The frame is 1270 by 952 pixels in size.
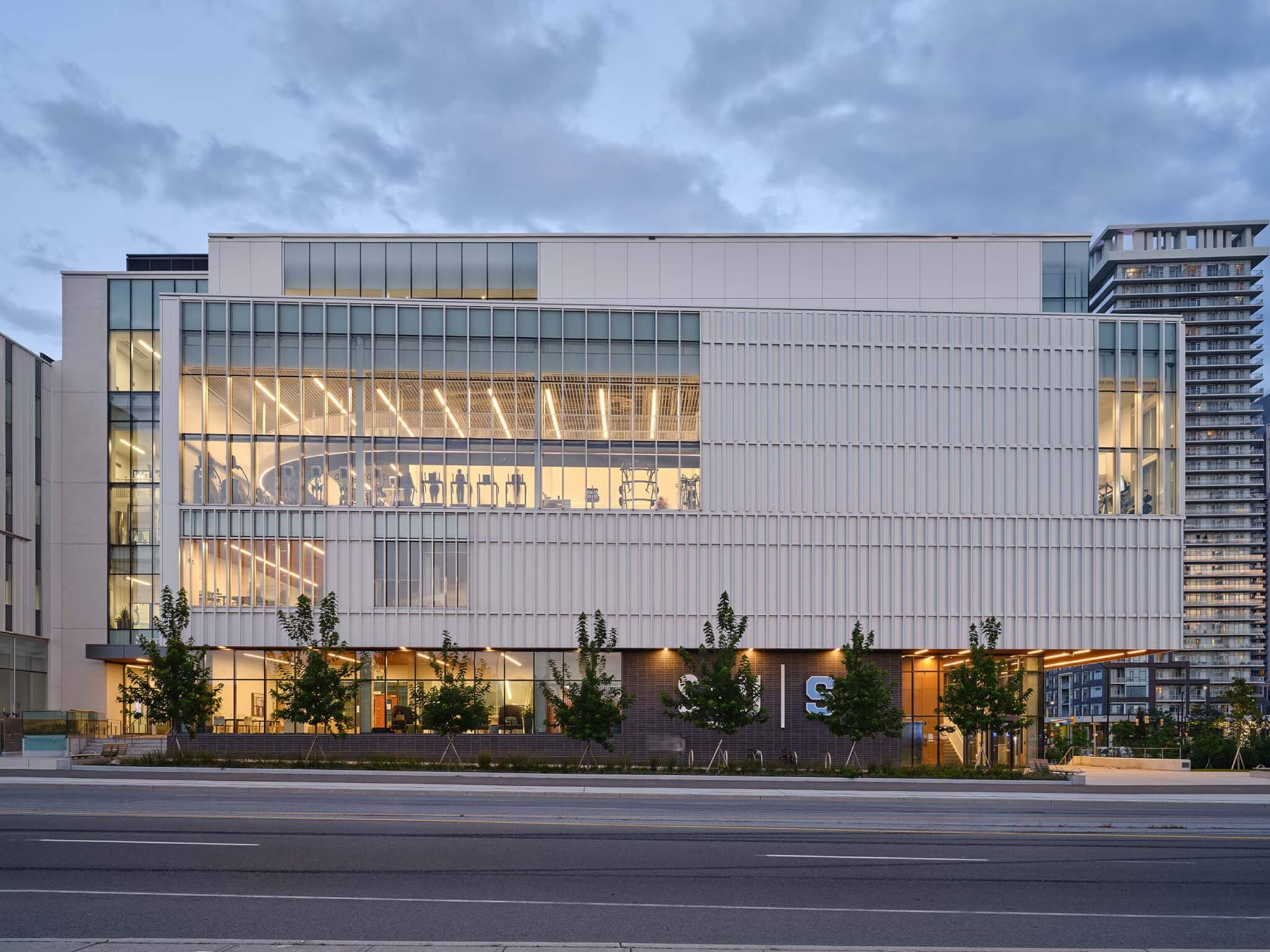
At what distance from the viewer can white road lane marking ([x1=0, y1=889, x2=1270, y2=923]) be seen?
12.3m

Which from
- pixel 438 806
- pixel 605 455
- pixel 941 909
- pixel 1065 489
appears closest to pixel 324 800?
pixel 438 806

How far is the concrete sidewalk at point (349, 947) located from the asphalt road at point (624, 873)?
488mm

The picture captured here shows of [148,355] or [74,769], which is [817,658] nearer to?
[74,769]

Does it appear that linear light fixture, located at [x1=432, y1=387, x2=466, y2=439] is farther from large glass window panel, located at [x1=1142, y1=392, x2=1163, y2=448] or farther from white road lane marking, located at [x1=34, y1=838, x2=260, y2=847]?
large glass window panel, located at [x1=1142, y1=392, x2=1163, y2=448]

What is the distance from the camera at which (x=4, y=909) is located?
11.8 m

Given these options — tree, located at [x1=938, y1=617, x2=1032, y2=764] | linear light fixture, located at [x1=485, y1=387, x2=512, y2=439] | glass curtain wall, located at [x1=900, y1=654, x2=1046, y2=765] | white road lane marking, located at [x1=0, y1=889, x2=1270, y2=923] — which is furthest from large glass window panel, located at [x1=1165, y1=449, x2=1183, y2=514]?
white road lane marking, located at [x1=0, y1=889, x2=1270, y2=923]

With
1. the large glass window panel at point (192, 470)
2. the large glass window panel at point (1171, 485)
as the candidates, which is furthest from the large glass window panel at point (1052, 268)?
Result: the large glass window panel at point (192, 470)

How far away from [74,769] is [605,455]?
20.9 metres

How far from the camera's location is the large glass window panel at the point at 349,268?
47000 millimetres

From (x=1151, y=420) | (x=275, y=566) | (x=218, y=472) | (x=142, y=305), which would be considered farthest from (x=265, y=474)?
(x=1151, y=420)

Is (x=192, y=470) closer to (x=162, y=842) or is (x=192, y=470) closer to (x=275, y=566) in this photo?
(x=275, y=566)

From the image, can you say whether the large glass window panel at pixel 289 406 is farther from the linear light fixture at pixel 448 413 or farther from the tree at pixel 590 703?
the tree at pixel 590 703

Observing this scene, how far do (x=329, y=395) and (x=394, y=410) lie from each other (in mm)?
2546

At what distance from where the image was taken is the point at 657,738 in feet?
137
